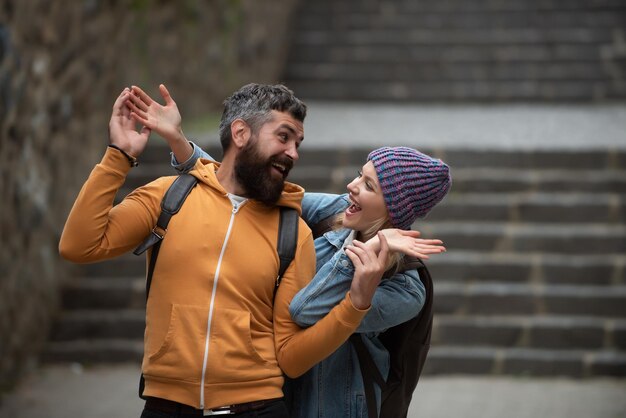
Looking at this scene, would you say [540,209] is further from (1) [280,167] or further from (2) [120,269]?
(1) [280,167]

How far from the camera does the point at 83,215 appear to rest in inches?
115

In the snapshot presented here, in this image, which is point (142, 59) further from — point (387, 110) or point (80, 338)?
point (387, 110)

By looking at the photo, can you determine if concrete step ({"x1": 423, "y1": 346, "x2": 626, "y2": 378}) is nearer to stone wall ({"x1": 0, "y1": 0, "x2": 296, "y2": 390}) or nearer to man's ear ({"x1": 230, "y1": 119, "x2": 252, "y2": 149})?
stone wall ({"x1": 0, "y1": 0, "x2": 296, "y2": 390})

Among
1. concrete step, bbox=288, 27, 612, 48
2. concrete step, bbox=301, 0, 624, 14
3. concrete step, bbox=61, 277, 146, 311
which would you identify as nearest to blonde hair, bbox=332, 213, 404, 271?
concrete step, bbox=61, 277, 146, 311

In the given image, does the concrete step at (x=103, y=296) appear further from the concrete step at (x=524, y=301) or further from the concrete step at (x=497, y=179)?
the concrete step at (x=524, y=301)

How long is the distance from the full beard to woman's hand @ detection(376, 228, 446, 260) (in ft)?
1.28

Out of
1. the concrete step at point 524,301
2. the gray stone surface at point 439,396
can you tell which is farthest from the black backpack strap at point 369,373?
the concrete step at point 524,301

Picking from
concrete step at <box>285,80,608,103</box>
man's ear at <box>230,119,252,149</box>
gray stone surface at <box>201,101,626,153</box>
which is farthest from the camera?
concrete step at <box>285,80,608,103</box>

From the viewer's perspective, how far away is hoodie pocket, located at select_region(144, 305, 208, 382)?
116 inches

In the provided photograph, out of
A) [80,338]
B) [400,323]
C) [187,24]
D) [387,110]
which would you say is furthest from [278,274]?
[387,110]

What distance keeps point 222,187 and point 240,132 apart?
18cm

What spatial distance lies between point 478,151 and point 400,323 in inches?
192

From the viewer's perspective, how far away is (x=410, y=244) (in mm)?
2795

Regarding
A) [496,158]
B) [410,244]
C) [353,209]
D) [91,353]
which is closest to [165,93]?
[353,209]
